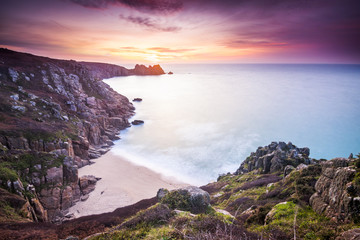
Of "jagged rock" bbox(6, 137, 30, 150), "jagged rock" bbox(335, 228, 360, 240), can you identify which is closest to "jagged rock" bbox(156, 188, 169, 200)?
"jagged rock" bbox(335, 228, 360, 240)

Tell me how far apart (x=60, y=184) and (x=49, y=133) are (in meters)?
9.93

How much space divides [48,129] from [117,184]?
1403 centimetres

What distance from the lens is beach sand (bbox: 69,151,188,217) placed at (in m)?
22.4

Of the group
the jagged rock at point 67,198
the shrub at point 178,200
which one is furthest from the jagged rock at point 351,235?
the jagged rock at point 67,198

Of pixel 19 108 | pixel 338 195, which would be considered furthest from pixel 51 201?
pixel 338 195

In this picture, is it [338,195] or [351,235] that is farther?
[338,195]

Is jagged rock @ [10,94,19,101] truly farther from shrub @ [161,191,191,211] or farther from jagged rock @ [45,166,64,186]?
shrub @ [161,191,191,211]

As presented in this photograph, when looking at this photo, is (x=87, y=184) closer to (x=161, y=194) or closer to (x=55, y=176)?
(x=55, y=176)

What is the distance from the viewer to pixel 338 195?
8141mm

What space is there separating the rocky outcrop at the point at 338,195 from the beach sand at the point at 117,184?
2105 centimetres

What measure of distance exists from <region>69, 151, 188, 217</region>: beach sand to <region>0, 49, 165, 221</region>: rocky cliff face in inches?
71.9

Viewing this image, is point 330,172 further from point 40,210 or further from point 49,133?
point 49,133

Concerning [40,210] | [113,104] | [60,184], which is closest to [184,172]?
[60,184]

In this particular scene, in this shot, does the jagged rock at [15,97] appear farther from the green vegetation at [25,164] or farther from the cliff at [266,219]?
the cliff at [266,219]
